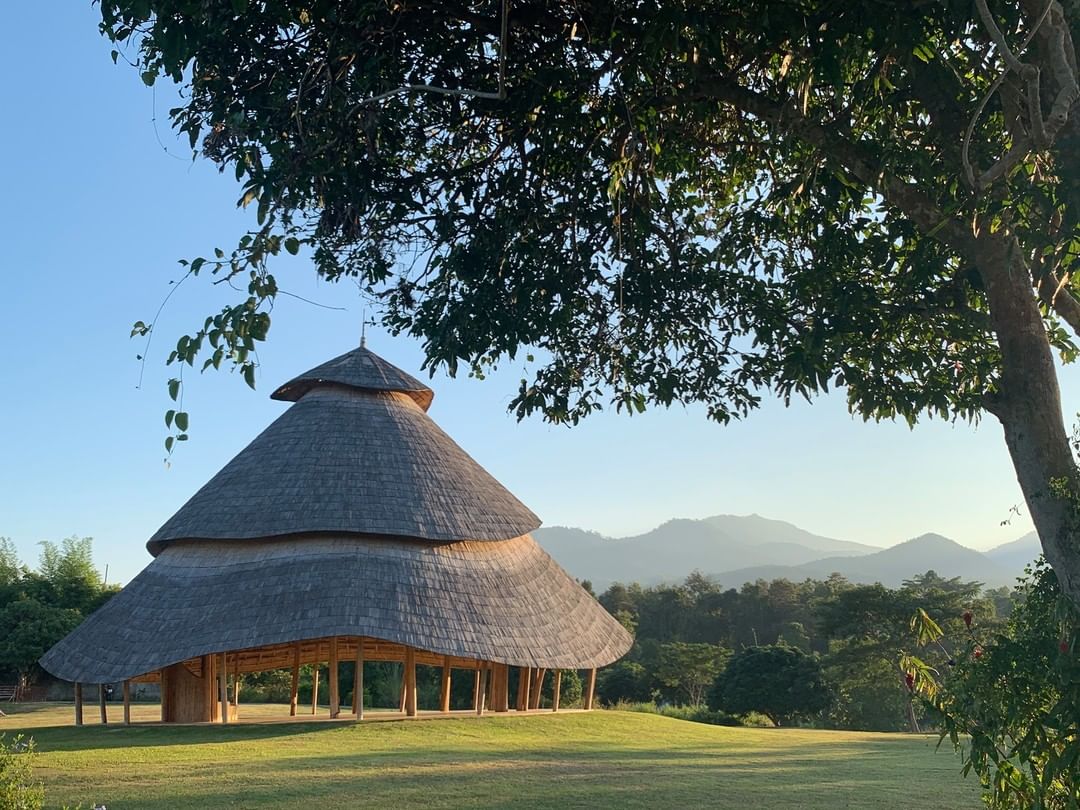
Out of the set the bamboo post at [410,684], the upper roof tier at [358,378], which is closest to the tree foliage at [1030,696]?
the bamboo post at [410,684]

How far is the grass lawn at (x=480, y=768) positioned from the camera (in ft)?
32.2

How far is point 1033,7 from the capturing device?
5086mm

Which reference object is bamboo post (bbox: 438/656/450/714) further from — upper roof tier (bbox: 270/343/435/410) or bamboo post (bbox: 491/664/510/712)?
upper roof tier (bbox: 270/343/435/410)

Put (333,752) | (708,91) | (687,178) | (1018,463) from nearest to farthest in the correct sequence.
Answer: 1. (1018,463)
2. (708,91)
3. (687,178)
4. (333,752)

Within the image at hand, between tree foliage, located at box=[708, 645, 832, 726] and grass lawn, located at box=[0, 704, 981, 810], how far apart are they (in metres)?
9.43

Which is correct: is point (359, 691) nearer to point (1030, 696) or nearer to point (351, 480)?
point (351, 480)

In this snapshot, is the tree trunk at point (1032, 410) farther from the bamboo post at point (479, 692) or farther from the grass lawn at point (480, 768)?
the bamboo post at point (479, 692)

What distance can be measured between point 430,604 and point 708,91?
15.0m

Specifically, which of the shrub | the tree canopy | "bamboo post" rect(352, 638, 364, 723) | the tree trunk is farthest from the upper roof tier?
the tree trunk

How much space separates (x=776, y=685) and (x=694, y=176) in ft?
82.1

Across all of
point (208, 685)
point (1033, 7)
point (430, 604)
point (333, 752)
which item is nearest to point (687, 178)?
point (1033, 7)

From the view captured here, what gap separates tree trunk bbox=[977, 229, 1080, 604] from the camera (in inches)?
201

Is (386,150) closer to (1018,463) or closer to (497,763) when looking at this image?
(1018,463)

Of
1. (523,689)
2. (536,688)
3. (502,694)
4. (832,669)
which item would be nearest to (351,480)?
(502,694)
